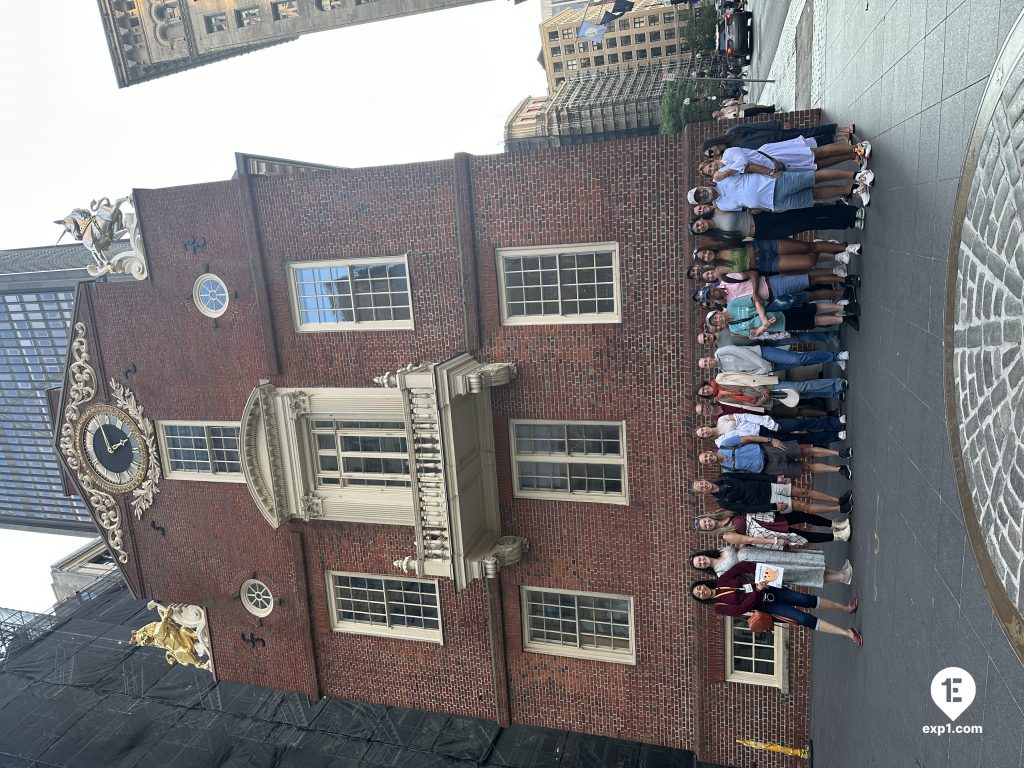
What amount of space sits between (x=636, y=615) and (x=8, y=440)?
45275 millimetres

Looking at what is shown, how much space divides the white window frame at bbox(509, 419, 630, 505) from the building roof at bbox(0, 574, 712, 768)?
572cm

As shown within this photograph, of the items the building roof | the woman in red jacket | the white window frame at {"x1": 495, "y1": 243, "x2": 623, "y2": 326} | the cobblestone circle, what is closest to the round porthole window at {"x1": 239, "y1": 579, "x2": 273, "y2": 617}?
the building roof

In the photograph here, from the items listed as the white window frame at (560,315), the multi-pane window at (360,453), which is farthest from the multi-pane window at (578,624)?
the white window frame at (560,315)

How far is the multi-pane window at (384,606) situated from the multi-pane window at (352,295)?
6259 millimetres

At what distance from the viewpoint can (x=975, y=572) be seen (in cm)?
503

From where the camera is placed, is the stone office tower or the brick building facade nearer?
the brick building facade

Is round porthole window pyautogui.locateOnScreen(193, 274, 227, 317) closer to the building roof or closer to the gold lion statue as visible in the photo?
the gold lion statue

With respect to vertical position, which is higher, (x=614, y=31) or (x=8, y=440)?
(x=614, y=31)

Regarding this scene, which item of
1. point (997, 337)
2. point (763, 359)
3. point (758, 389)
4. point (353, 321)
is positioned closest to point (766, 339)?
point (763, 359)

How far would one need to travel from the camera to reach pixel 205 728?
54.7ft

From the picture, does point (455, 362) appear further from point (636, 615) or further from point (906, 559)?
point (906, 559)

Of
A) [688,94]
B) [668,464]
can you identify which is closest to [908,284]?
[668,464]

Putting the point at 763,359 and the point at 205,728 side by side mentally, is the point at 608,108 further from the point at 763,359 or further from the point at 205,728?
the point at 205,728

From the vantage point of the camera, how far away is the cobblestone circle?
4293 mm
